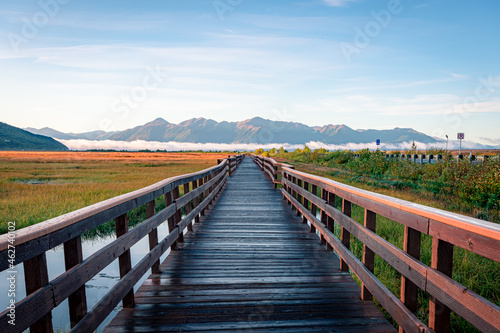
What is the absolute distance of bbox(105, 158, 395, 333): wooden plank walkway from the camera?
295cm

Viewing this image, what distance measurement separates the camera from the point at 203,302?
3369 mm

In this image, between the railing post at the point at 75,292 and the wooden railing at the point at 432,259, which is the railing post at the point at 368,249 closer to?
the wooden railing at the point at 432,259

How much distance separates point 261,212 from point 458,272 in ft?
15.5

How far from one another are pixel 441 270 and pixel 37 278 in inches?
99.5

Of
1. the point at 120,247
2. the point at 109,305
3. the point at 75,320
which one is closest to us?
the point at 75,320

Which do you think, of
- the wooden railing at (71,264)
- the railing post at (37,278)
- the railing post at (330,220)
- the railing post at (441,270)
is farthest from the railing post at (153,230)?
the railing post at (441,270)

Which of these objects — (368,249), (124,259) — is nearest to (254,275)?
(368,249)

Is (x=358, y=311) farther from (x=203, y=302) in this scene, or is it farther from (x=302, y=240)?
(x=302, y=240)

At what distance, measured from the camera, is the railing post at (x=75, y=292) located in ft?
7.33

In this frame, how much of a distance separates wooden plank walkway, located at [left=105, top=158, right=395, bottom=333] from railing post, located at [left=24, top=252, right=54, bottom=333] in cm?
107

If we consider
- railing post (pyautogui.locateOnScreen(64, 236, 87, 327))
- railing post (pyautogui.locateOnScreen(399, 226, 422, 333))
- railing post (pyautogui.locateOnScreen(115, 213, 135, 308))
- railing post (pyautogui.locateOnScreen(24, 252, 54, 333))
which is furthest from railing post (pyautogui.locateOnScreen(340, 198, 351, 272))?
railing post (pyautogui.locateOnScreen(24, 252, 54, 333))

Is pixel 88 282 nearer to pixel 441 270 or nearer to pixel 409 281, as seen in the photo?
pixel 409 281

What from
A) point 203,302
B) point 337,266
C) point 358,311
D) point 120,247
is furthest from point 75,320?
point 337,266

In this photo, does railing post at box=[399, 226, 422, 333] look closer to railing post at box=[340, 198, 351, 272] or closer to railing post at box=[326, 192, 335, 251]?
railing post at box=[340, 198, 351, 272]
